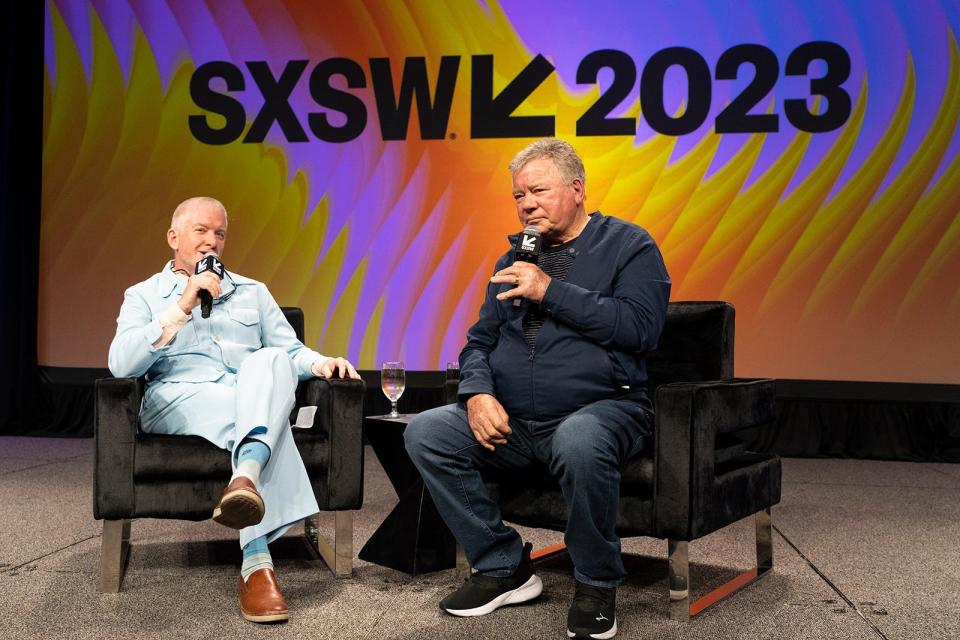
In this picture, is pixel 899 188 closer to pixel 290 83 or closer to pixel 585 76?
pixel 585 76

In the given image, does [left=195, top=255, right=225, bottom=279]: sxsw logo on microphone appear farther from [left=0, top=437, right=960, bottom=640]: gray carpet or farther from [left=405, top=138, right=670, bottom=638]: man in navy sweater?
[left=0, top=437, right=960, bottom=640]: gray carpet

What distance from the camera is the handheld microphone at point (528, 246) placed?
92.9 inches

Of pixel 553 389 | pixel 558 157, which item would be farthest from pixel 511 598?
pixel 558 157

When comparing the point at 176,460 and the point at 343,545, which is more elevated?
the point at 176,460

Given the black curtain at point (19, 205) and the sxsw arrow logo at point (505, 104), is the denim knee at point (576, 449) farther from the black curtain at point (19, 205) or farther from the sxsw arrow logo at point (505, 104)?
the black curtain at point (19, 205)

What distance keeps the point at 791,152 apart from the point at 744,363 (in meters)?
1.19

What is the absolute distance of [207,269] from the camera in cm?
254

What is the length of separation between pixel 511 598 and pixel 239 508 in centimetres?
72

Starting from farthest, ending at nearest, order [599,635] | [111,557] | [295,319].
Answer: [295,319], [111,557], [599,635]

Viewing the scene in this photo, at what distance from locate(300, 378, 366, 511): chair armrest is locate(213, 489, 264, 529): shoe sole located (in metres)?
0.41

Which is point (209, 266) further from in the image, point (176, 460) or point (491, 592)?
point (491, 592)

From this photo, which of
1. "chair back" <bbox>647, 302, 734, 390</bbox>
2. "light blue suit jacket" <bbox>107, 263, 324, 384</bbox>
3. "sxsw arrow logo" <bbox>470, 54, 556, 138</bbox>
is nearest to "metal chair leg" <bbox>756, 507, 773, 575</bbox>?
"chair back" <bbox>647, 302, 734, 390</bbox>

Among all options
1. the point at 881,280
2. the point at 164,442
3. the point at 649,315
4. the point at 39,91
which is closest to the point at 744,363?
the point at 881,280

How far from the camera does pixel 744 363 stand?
16.9ft
